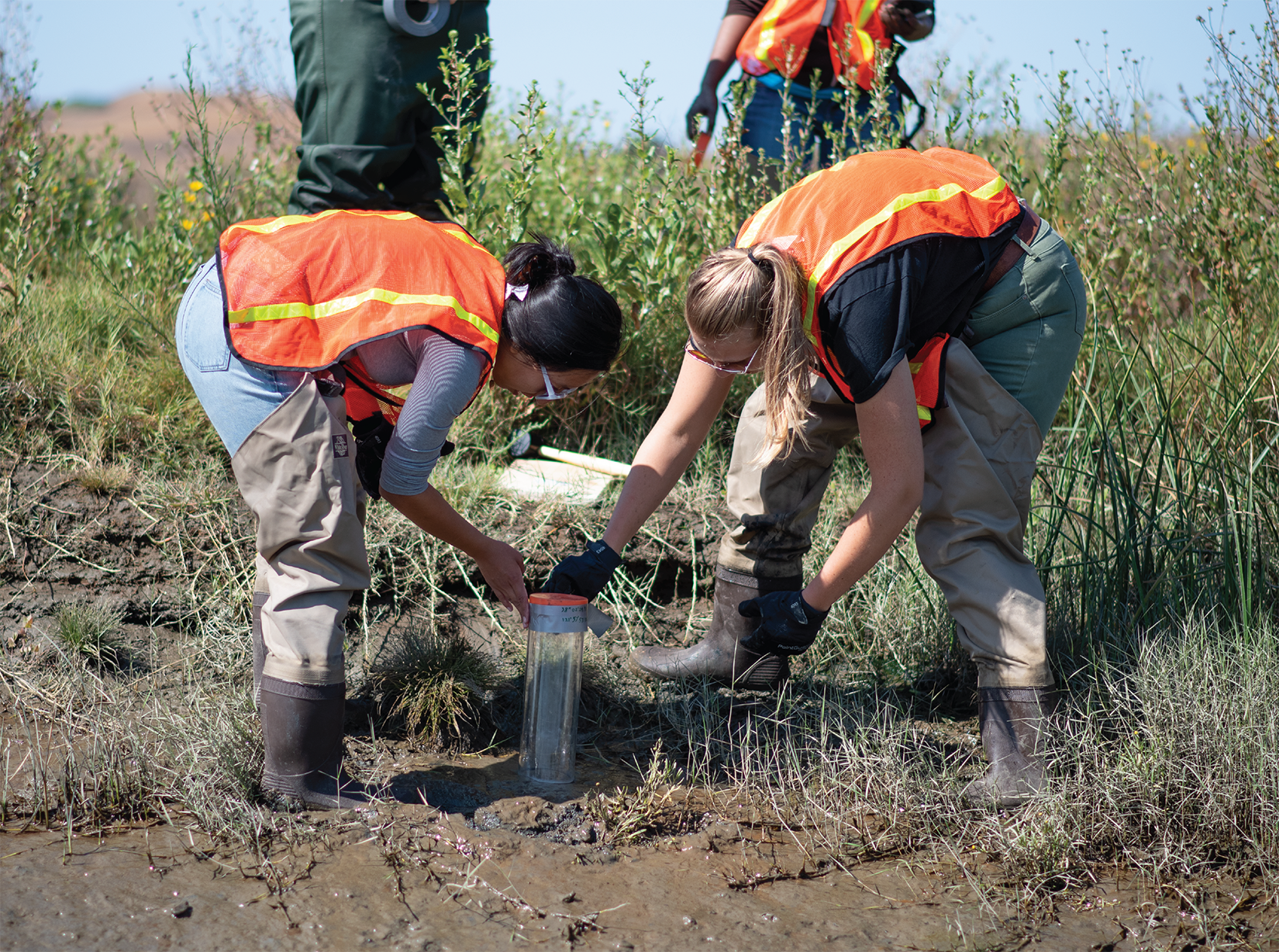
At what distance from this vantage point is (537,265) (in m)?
2.07

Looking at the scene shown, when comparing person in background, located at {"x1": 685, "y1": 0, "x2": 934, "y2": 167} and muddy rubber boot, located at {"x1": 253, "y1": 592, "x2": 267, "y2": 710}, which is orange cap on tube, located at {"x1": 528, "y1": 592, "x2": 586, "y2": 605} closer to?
muddy rubber boot, located at {"x1": 253, "y1": 592, "x2": 267, "y2": 710}

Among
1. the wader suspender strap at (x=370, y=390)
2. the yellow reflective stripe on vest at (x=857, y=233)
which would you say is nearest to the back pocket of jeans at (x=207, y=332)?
the wader suspender strap at (x=370, y=390)

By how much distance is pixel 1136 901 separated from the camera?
6.91 feet

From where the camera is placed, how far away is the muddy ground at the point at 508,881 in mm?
1899

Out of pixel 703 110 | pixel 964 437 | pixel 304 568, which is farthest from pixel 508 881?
pixel 703 110

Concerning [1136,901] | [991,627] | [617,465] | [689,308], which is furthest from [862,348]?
[617,465]

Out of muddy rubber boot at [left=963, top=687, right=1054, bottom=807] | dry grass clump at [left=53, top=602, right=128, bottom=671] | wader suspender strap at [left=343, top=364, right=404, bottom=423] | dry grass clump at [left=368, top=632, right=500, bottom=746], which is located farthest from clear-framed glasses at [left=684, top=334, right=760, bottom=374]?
dry grass clump at [left=53, top=602, right=128, bottom=671]

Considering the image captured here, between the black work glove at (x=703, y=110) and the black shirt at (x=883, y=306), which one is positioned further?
the black work glove at (x=703, y=110)

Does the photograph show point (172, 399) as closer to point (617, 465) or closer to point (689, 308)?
point (617, 465)

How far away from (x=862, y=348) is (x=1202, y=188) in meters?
2.06

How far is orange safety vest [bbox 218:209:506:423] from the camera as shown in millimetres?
1979

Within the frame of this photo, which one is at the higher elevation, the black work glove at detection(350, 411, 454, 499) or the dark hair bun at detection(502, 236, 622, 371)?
the dark hair bun at detection(502, 236, 622, 371)

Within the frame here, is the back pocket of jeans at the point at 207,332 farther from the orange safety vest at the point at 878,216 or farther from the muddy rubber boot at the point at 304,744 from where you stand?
the orange safety vest at the point at 878,216

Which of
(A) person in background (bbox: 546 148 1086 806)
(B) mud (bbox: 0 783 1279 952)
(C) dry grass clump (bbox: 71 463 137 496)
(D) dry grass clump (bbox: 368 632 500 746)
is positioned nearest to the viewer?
(B) mud (bbox: 0 783 1279 952)
